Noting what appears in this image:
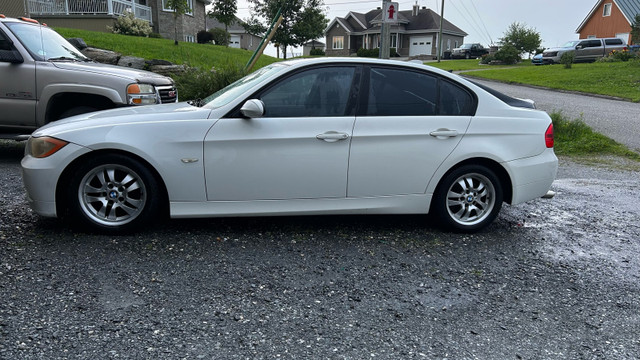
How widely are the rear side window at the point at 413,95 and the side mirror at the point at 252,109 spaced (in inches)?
39.4

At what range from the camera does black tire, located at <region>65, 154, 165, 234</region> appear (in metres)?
4.45

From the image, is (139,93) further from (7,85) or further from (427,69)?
(427,69)

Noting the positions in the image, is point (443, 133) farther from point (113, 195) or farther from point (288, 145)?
point (113, 195)

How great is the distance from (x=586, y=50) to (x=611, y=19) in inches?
593

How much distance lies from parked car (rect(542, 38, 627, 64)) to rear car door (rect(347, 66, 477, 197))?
37714 mm

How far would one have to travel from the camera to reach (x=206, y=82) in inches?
427

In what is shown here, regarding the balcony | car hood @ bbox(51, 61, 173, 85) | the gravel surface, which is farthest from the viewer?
the balcony

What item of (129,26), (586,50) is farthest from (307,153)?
(586,50)

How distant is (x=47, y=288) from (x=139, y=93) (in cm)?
467

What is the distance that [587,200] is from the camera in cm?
659

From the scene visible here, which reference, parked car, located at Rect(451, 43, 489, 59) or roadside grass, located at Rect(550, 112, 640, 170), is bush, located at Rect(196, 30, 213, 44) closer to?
roadside grass, located at Rect(550, 112, 640, 170)

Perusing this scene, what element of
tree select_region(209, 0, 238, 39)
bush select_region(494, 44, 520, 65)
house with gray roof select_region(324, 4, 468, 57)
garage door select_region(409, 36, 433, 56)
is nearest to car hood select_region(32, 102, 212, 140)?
tree select_region(209, 0, 238, 39)

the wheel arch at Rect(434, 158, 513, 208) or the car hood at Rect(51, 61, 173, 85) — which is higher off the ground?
the car hood at Rect(51, 61, 173, 85)

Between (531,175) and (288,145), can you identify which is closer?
(288,145)
